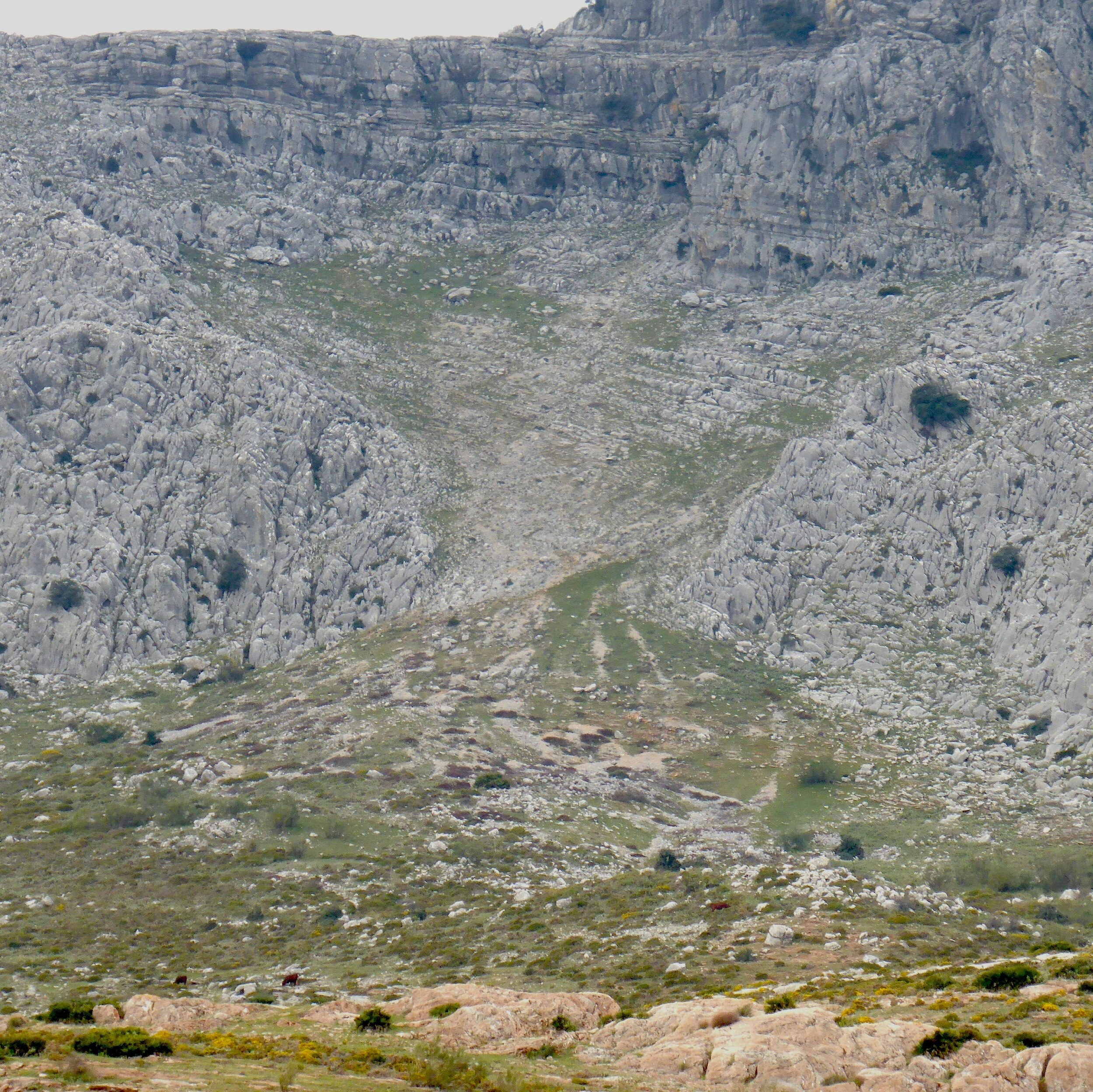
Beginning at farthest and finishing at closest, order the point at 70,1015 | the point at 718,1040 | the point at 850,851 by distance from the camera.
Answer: the point at 850,851 → the point at 70,1015 → the point at 718,1040

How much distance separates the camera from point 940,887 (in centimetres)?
5488

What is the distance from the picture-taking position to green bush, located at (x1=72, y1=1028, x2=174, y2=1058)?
2967cm

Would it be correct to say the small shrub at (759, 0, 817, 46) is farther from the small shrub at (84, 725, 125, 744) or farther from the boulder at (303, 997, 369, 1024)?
the boulder at (303, 997, 369, 1024)

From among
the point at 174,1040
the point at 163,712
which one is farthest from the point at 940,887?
the point at 163,712

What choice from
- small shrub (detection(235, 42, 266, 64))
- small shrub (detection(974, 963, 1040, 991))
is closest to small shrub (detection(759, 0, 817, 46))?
small shrub (detection(235, 42, 266, 64))

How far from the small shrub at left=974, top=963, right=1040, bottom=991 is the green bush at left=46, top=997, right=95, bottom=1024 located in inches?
1065

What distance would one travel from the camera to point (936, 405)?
100m

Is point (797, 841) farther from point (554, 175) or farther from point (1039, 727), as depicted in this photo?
point (554, 175)

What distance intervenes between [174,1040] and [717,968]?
18.8m

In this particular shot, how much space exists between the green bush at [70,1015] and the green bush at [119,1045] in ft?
15.4

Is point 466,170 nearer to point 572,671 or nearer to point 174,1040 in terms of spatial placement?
point 572,671

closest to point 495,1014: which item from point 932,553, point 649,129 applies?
point 932,553

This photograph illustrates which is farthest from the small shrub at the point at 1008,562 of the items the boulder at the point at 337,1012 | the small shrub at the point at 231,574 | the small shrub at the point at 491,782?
the boulder at the point at 337,1012

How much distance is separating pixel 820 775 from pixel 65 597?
60.5 metres
